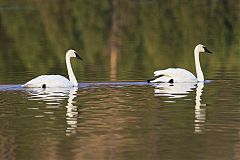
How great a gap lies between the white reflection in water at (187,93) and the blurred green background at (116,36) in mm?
1296

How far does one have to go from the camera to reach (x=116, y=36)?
138 feet

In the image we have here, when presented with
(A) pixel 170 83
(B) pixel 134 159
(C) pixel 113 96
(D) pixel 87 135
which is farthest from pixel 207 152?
(A) pixel 170 83

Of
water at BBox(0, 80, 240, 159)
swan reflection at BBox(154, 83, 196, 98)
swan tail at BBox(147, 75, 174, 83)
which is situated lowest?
water at BBox(0, 80, 240, 159)

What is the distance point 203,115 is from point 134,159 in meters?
4.27

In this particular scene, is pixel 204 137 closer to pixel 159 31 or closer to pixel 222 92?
pixel 222 92

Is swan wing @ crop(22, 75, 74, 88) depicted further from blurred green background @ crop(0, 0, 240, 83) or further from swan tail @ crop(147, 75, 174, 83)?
swan tail @ crop(147, 75, 174, 83)

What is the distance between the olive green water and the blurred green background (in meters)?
0.06

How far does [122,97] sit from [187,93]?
163 cm

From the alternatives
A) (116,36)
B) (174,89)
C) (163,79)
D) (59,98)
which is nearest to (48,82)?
(59,98)

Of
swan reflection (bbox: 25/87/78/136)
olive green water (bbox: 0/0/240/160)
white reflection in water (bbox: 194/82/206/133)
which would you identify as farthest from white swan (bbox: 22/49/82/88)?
white reflection in water (bbox: 194/82/206/133)

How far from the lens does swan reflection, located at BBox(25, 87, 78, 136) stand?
16797mm

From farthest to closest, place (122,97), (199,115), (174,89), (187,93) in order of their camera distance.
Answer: (174,89) → (187,93) → (122,97) → (199,115)

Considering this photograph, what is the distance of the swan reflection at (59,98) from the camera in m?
16.8

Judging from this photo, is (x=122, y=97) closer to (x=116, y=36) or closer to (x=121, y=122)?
(x=121, y=122)
